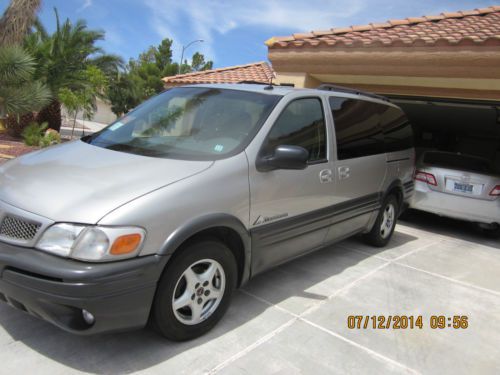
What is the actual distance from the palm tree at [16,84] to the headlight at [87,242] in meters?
11.5

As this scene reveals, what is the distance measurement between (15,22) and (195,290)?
17188 millimetres

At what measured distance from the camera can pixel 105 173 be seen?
2852 millimetres

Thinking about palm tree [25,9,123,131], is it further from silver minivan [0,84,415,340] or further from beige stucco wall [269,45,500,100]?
silver minivan [0,84,415,340]

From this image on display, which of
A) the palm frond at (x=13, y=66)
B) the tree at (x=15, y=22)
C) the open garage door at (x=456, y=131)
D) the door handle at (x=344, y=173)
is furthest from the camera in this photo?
the tree at (x=15, y=22)

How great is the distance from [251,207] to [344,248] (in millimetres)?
2706

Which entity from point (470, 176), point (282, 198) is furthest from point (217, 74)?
point (282, 198)

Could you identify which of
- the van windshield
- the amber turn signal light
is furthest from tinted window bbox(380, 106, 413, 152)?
the amber turn signal light

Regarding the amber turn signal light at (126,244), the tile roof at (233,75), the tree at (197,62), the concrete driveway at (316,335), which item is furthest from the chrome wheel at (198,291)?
the tree at (197,62)

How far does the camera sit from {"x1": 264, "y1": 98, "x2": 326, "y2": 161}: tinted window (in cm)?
357

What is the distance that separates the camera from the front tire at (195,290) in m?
2.74

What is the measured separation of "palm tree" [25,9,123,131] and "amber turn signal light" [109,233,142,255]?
49.4ft

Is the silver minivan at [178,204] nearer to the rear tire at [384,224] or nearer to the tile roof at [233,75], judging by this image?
the rear tire at [384,224]

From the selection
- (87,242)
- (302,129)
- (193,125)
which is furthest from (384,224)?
(87,242)

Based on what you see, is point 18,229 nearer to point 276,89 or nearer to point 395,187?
point 276,89
